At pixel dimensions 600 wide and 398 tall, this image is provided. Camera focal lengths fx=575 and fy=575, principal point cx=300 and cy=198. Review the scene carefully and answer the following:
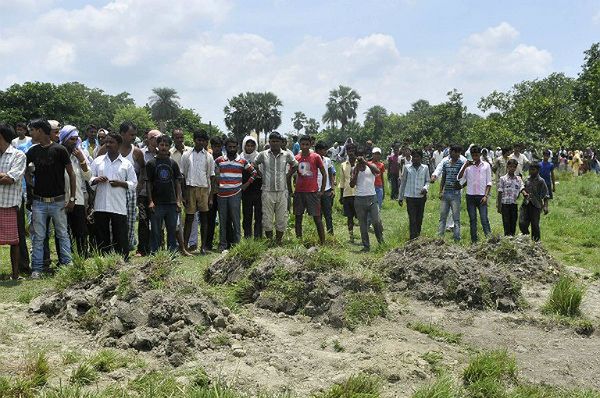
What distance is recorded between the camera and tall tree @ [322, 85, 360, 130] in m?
89.1

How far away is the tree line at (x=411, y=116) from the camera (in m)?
23.9

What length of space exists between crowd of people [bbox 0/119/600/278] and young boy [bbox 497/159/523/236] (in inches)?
0.7

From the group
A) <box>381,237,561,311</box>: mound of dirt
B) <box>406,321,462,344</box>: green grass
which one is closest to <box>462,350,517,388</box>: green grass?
<box>406,321,462,344</box>: green grass

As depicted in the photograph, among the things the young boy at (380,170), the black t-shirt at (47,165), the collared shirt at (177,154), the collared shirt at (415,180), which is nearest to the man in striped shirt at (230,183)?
the collared shirt at (177,154)

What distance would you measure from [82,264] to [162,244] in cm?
256

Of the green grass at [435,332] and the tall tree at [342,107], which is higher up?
the tall tree at [342,107]

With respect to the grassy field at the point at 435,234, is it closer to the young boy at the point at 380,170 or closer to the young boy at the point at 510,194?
the young boy at the point at 510,194

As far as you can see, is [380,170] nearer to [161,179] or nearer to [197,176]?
[197,176]

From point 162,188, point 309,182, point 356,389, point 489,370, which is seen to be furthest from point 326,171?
point 356,389

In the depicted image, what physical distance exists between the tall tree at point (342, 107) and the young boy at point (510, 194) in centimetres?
7939

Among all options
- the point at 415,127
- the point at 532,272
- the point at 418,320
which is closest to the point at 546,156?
the point at 532,272

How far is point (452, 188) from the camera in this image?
10.1m

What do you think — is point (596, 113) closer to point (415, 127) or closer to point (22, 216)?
point (22, 216)

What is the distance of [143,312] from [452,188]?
21.8 ft
